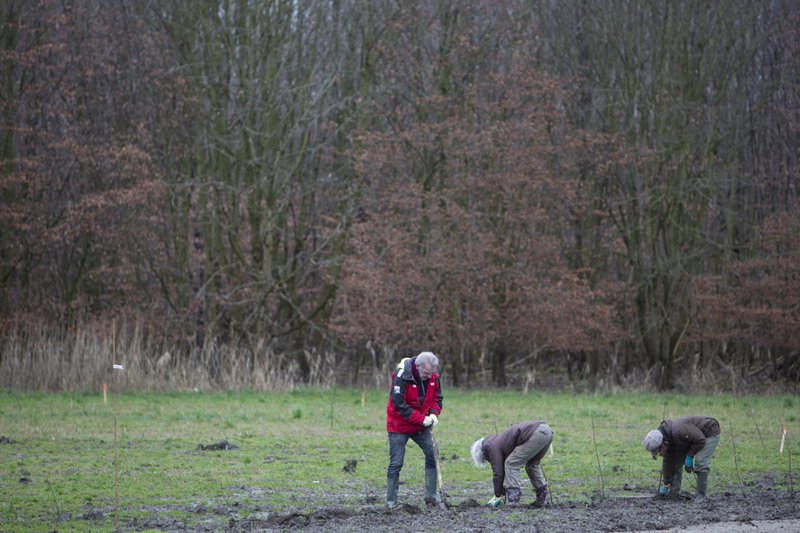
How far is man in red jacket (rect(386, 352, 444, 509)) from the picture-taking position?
37.4 ft

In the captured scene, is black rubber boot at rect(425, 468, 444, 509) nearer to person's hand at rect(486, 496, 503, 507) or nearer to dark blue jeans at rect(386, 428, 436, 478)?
dark blue jeans at rect(386, 428, 436, 478)

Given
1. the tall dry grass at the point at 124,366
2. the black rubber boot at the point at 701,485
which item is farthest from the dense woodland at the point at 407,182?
the black rubber boot at the point at 701,485

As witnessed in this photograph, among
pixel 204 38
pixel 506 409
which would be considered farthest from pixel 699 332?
pixel 204 38

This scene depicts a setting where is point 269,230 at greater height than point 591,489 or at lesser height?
greater

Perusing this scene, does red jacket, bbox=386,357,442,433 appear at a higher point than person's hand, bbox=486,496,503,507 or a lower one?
higher

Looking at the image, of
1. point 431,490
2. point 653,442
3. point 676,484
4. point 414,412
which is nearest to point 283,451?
point 431,490

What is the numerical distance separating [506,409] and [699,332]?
8.02 metres

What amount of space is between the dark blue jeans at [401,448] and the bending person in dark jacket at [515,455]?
1.61 ft

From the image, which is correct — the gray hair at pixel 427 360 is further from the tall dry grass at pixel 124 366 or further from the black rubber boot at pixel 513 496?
the tall dry grass at pixel 124 366

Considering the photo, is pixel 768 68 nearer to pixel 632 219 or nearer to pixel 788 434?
pixel 632 219

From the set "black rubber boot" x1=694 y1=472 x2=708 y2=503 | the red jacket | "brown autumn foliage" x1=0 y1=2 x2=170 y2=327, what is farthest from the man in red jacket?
"brown autumn foliage" x1=0 y1=2 x2=170 y2=327

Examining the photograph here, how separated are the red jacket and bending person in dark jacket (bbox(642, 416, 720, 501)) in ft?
7.82

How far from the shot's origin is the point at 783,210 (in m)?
29.2

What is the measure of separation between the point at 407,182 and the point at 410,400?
20503 mm
